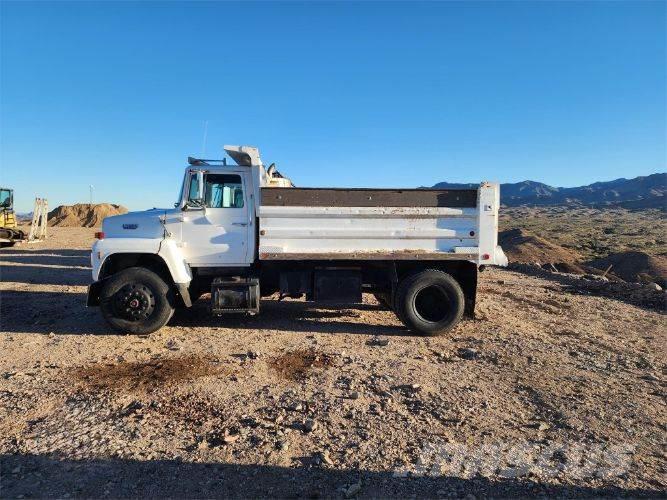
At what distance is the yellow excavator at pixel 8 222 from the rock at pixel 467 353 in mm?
22930

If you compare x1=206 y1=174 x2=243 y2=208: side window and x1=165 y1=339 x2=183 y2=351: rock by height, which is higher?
x1=206 y1=174 x2=243 y2=208: side window

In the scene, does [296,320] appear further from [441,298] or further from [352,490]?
[352,490]

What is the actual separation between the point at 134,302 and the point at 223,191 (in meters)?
2.25

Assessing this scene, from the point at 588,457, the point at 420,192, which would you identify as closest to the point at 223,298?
the point at 420,192

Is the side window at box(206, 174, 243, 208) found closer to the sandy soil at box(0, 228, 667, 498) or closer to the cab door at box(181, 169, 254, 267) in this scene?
the cab door at box(181, 169, 254, 267)

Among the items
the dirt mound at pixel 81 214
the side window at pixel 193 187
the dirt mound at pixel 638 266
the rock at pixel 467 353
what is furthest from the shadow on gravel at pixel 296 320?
the dirt mound at pixel 81 214

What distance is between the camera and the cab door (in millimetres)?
7422

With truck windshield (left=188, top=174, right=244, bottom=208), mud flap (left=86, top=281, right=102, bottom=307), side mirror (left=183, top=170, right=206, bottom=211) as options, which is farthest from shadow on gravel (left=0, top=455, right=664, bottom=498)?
truck windshield (left=188, top=174, right=244, bottom=208)

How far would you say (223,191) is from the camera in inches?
295

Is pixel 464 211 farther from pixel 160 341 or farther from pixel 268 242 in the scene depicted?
pixel 160 341

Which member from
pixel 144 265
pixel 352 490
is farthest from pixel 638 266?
pixel 352 490

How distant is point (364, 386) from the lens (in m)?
5.17

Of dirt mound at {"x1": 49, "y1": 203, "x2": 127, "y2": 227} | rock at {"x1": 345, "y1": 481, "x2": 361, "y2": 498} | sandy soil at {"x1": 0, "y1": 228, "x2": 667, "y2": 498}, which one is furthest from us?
dirt mound at {"x1": 49, "y1": 203, "x2": 127, "y2": 227}

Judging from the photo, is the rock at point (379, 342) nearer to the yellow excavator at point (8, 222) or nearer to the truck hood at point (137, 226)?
the truck hood at point (137, 226)
